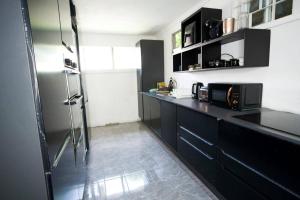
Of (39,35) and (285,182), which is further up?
(39,35)

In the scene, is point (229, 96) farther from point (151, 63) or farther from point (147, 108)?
point (151, 63)

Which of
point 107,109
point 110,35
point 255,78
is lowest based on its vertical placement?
point 107,109

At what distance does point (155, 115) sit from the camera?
129 inches

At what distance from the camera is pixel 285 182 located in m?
1.00

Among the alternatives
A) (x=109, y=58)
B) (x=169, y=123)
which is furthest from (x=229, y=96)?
(x=109, y=58)

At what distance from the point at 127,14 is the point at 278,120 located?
9.20 ft

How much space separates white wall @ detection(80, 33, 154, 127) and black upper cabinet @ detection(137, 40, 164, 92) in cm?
57

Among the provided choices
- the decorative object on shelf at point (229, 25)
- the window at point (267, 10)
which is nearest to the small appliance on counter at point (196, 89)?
the decorative object on shelf at point (229, 25)

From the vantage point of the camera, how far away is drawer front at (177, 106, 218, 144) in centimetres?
163

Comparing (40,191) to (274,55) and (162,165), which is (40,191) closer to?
(162,165)

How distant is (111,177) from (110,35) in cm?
344

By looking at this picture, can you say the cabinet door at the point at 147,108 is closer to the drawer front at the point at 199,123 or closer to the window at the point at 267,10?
the drawer front at the point at 199,123

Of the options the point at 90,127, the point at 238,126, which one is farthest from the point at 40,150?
the point at 90,127

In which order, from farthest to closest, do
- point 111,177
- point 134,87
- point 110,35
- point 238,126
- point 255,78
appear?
point 134,87 → point 110,35 → point 111,177 → point 255,78 → point 238,126
